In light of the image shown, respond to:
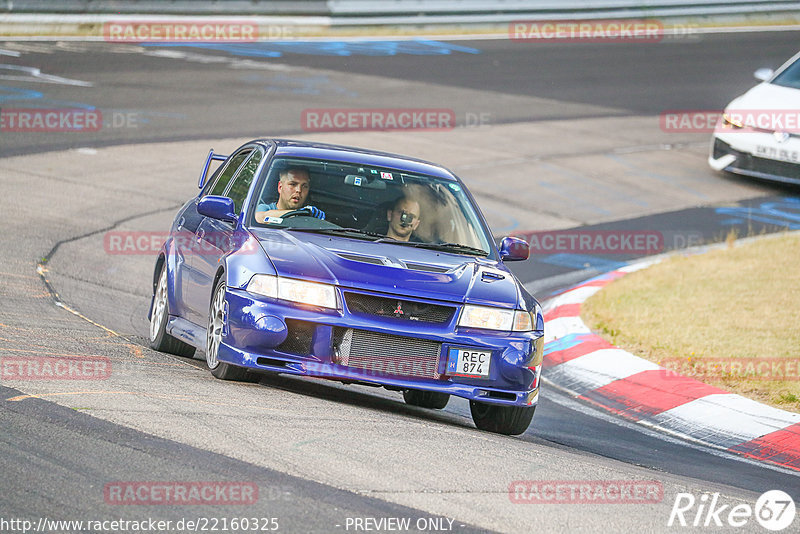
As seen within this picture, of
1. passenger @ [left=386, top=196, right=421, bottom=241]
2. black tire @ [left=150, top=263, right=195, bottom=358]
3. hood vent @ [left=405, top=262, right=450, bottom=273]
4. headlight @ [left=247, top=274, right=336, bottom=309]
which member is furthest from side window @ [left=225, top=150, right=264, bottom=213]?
hood vent @ [left=405, top=262, right=450, bottom=273]

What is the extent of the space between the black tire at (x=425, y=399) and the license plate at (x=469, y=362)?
135 cm

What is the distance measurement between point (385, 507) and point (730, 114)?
1405 centimetres

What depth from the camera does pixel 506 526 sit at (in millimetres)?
5055

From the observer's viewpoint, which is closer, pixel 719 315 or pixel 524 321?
pixel 524 321

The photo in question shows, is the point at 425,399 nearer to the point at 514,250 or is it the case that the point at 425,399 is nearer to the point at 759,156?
the point at 514,250

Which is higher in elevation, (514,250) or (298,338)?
(514,250)

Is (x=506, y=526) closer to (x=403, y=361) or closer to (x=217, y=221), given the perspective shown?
(x=403, y=361)

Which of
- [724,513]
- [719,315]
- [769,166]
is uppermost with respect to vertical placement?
[769,166]

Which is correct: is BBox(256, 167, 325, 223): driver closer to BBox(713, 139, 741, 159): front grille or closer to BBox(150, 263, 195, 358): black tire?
BBox(150, 263, 195, 358): black tire

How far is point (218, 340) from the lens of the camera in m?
7.21

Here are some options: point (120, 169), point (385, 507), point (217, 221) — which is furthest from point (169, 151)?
point (385, 507)

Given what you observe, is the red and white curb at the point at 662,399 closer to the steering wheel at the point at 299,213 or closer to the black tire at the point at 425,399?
the black tire at the point at 425,399

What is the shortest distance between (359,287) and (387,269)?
0.79 feet

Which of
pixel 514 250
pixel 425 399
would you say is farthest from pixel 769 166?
pixel 425 399
